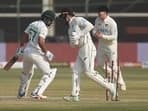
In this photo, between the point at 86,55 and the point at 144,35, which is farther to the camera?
the point at 144,35

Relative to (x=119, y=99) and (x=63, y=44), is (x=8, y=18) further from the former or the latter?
(x=119, y=99)

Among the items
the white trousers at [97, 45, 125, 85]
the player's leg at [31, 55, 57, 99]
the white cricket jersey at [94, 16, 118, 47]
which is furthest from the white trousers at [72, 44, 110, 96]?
the white trousers at [97, 45, 125, 85]

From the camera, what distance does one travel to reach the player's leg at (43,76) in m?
15.9

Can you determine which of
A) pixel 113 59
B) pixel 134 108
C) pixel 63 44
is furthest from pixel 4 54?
pixel 134 108

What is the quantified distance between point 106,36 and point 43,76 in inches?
108

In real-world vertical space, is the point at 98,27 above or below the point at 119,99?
above

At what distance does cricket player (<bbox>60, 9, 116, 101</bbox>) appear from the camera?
1576cm

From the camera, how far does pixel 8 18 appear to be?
126 feet

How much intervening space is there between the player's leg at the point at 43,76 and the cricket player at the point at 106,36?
5.86 ft

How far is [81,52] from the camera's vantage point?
15938mm

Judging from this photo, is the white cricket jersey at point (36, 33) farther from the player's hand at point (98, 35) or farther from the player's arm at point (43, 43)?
the player's hand at point (98, 35)

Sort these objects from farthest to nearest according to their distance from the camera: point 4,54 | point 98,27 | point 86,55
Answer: point 4,54
point 98,27
point 86,55

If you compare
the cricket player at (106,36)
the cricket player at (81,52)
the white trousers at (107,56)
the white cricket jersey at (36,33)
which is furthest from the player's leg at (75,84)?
the white trousers at (107,56)

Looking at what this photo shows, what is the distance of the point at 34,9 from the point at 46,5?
741 millimetres
